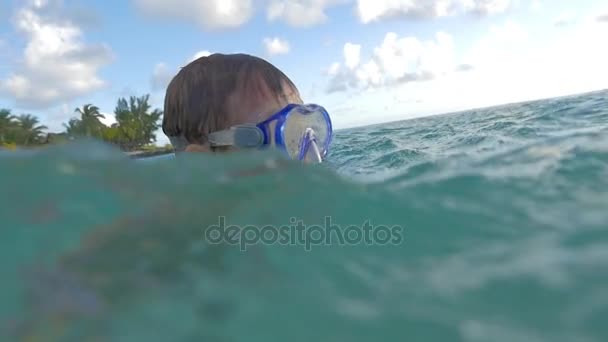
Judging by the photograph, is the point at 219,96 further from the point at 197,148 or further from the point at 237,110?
the point at 197,148

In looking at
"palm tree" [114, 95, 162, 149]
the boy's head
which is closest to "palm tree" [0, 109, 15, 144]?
"palm tree" [114, 95, 162, 149]

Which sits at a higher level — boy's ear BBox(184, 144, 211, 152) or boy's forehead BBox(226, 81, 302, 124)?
boy's forehead BBox(226, 81, 302, 124)

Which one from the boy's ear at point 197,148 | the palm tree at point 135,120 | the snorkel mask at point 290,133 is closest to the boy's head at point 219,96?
the boy's ear at point 197,148

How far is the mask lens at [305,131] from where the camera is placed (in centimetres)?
360

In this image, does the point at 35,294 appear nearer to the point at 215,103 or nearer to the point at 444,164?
A: the point at 215,103

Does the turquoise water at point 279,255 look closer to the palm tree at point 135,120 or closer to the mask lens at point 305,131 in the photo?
the mask lens at point 305,131

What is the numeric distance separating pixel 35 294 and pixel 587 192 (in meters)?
3.25

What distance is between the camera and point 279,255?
7.16 feet

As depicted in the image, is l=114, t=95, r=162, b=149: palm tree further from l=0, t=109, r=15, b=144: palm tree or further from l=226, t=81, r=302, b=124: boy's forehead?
l=226, t=81, r=302, b=124: boy's forehead

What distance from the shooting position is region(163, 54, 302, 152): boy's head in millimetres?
3676

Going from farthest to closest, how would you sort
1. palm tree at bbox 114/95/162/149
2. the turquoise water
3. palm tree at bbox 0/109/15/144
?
palm tree at bbox 114/95/162/149 → palm tree at bbox 0/109/15/144 → the turquoise water

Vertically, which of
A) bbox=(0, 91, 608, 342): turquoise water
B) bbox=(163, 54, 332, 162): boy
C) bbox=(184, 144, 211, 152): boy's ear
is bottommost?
bbox=(0, 91, 608, 342): turquoise water

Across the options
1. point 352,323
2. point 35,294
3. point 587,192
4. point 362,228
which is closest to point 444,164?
point 587,192

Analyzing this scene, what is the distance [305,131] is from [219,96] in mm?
811
